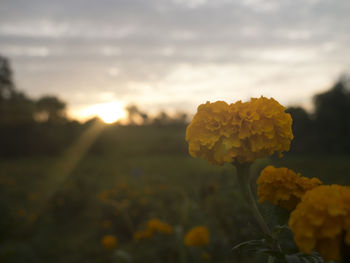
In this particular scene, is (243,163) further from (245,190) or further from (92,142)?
(92,142)

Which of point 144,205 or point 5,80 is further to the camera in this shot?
point 5,80

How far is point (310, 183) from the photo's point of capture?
958 mm

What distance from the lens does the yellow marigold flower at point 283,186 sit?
96 cm

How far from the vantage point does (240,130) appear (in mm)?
990

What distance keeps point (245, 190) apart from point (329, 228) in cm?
41

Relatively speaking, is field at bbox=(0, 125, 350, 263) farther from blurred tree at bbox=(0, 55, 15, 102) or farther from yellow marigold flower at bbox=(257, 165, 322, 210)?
blurred tree at bbox=(0, 55, 15, 102)

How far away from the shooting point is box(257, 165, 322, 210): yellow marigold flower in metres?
0.96

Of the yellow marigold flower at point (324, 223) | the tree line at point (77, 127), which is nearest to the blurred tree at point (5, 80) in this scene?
the tree line at point (77, 127)

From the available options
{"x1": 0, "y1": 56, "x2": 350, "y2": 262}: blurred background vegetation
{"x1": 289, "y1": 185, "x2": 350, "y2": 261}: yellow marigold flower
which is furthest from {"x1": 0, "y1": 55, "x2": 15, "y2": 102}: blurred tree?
{"x1": 289, "y1": 185, "x2": 350, "y2": 261}: yellow marigold flower

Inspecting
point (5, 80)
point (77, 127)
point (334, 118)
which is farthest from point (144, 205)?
point (5, 80)

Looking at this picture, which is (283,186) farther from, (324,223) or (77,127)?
(77,127)

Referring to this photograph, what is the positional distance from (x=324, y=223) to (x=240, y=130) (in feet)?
1.33

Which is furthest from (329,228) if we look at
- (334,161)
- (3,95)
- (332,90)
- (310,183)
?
(3,95)

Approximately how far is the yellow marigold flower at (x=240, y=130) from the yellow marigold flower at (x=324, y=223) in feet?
0.98
